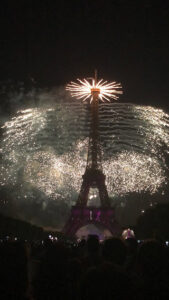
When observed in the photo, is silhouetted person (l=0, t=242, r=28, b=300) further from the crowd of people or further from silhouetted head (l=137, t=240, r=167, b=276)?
silhouetted head (l=137, t=240, r=167, b=276)

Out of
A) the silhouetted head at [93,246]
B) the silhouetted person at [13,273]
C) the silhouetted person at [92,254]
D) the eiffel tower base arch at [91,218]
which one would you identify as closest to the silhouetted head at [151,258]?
the silhouetted person at [92,254]

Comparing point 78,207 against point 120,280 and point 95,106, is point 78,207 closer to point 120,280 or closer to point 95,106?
point 95,106

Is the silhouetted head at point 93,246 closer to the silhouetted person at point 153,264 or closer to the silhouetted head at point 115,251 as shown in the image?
the silhouetted head at point 115,251

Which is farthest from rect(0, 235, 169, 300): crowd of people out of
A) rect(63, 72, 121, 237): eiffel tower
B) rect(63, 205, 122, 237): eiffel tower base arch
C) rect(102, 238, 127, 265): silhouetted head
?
rect(63, 205, 122, 237): eiffel tower base arch

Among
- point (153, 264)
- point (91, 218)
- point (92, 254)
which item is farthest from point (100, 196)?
point (153, 264)

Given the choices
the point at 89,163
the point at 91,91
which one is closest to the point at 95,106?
the point at 91,91
